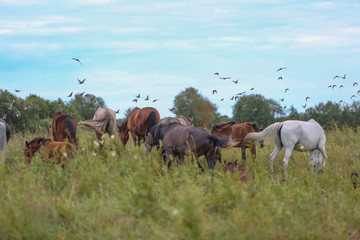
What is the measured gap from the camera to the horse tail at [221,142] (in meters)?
9.85

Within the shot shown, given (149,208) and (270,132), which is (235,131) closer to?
(270,132)

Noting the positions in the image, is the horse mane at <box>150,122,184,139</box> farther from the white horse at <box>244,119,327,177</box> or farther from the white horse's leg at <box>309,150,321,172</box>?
the white horse's leg at <box>309,150,321,172</box>

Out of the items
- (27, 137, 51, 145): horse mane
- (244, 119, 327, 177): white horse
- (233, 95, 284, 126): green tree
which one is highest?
(27, 137, 51, 145): horse mane

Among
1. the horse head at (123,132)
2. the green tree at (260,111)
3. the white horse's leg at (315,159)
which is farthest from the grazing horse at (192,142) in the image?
the green tree at (260,111)

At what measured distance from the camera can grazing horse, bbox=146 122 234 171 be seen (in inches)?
392

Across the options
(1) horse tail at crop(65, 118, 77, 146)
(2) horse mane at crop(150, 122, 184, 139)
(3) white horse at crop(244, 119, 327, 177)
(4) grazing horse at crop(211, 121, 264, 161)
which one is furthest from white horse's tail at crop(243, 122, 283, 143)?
(1) horse tail at crop(65, 118, 77, 146)

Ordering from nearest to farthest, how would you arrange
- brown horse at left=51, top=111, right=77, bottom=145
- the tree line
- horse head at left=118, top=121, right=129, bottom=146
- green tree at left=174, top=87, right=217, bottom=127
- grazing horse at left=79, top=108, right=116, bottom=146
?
1. brown horse at left=51, top=111, right=77, bottom=145
2. grazing horse at left=79, top=108, right=116, bottom=146
3. horse head at left=118, top=121, right=129, bottom=146
4. the tree line
5. green tree at left=174, top=87, right=217, bottom=127

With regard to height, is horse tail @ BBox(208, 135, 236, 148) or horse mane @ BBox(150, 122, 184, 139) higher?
horse mane @ BBox(150, 122, 184, 139)

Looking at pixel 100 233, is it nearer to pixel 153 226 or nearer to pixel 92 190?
Answer: pixel 153 226

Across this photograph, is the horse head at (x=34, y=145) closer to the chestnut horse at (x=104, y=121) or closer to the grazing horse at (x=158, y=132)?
the grazing horse at (x=158, y=132)

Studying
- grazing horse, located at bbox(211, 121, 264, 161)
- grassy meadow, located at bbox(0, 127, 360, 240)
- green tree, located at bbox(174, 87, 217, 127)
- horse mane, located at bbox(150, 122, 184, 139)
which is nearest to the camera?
grassy meadow, located at bbox(0, 127, 360, 240)

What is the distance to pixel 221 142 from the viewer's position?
9945 millimetres

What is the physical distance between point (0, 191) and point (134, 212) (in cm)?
259

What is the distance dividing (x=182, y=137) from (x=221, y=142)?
0.93m
